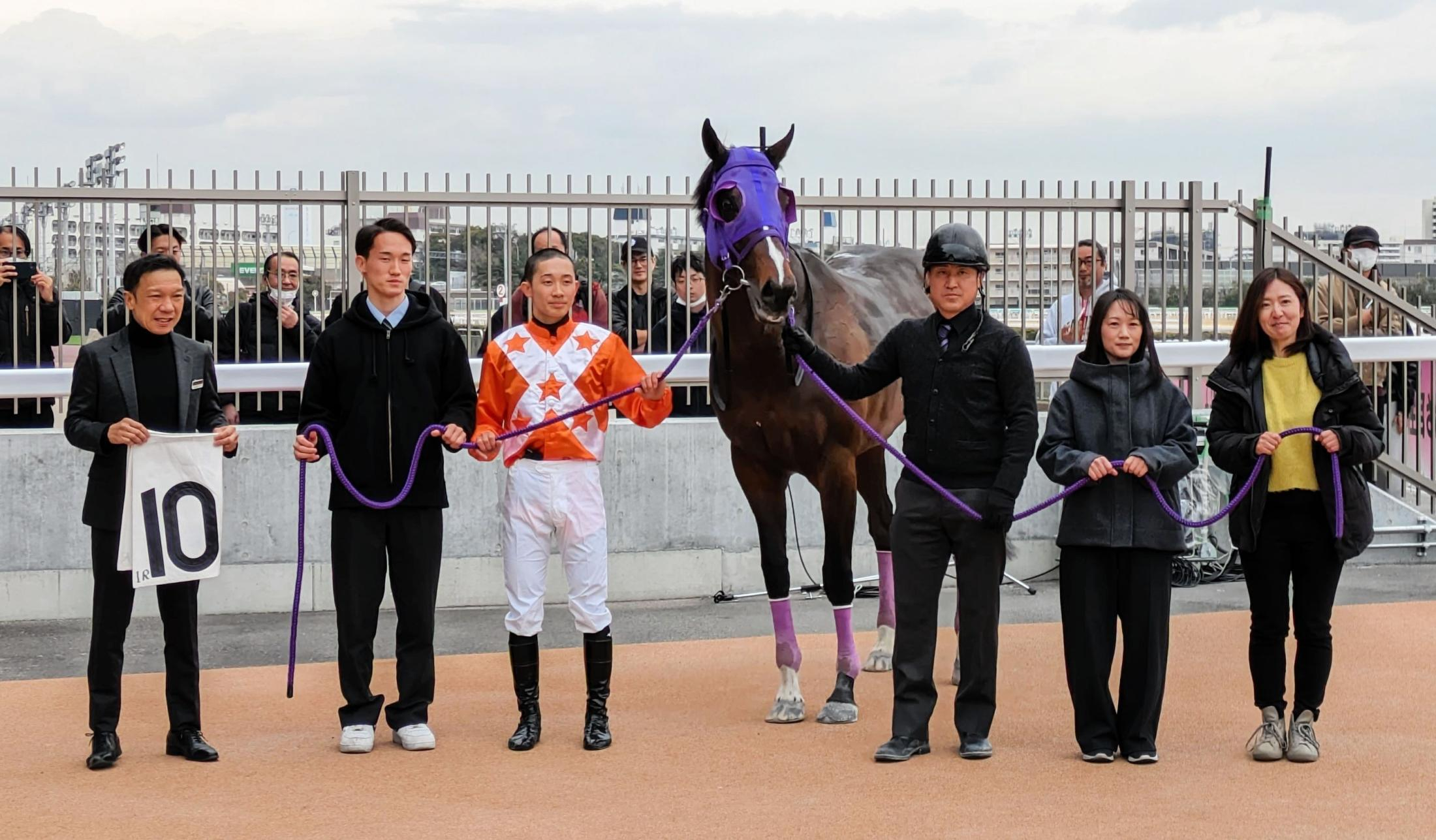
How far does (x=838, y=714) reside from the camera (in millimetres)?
6293

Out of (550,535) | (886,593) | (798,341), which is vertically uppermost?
(798,341)

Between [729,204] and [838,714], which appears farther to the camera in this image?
[838,714]

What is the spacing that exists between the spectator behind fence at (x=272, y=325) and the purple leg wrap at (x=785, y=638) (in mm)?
3574

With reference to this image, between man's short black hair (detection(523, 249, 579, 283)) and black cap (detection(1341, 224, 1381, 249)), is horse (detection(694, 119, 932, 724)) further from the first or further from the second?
black cap (detection(1341, 224, 1381, 249))

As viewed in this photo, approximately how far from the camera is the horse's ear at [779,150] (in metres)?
6.37

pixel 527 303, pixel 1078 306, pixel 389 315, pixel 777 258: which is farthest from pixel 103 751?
pixel 1078 306

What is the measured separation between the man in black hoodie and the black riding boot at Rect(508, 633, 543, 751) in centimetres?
33

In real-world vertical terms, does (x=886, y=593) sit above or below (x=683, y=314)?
below

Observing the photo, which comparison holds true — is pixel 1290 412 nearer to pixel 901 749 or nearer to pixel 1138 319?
pixel 1138 319

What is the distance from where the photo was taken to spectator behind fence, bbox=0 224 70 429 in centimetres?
861

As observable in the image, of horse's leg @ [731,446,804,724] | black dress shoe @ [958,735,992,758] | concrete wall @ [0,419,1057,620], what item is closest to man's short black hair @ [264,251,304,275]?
concrete wall @ [0,419,1057,620]

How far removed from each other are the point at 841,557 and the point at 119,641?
8.93 feet

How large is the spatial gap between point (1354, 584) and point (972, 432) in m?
5.24

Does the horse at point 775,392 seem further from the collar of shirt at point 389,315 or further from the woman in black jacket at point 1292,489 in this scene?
the woman in black jacket at point 1292,489
